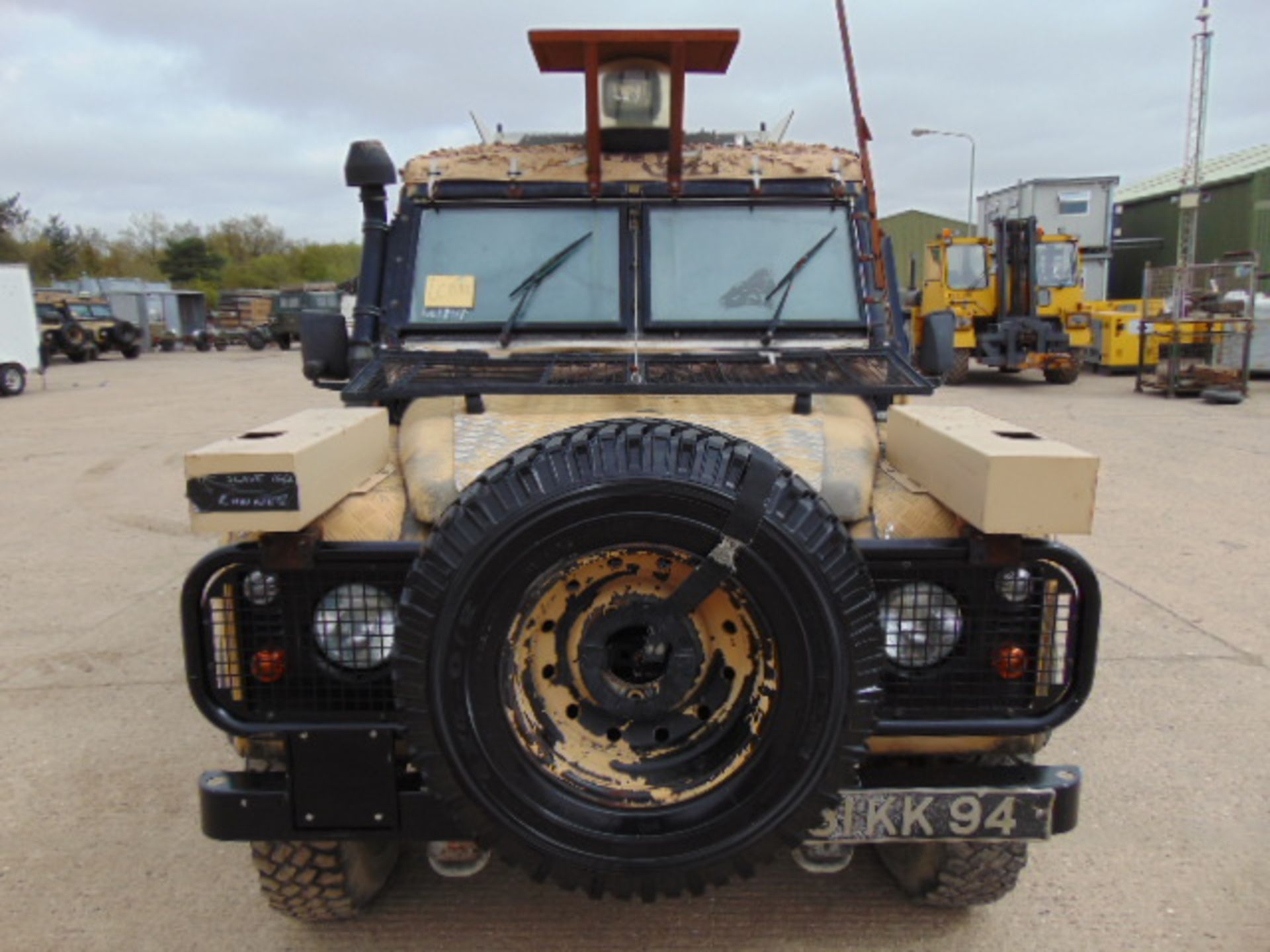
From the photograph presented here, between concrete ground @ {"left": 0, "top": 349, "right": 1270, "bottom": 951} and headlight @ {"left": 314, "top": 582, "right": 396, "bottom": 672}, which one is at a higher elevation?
headlight @ {"left": 314, "top": 582, "right": 396, "bottom": 672}

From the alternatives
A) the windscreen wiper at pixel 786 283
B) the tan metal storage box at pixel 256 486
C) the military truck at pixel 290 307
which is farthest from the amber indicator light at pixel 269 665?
the military truck at pixel 290 307

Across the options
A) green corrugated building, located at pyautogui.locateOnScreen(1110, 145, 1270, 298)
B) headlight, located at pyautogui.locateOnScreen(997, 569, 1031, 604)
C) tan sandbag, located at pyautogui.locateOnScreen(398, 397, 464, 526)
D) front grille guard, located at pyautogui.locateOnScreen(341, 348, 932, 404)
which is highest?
green corrugated building, located at pyautogui.locateOnScreen(1110, 145, 1270, 298)

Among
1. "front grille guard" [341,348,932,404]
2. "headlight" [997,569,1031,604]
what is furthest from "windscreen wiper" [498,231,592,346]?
"headlight" [997,569,1031,604]

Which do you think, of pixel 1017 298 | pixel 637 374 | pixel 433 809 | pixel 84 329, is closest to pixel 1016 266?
pixel 1017 298

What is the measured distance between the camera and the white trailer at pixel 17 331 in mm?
19859

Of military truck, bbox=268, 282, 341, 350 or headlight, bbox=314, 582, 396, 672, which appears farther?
military truck, bbox=268, 282, 341, 350

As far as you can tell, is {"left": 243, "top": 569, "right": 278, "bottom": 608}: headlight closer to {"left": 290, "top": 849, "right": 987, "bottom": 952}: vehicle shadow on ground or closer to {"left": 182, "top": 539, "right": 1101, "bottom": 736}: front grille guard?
{"left": 182, "top": 539, "right": 1101, "bottom": 736}: front grille guard

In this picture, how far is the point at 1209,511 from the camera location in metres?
7.87

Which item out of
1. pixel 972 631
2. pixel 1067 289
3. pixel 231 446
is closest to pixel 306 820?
pixel 231 446

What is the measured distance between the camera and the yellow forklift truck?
17359mm

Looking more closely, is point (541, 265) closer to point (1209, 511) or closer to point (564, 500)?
point (564, 500)

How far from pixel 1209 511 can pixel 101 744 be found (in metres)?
7.82

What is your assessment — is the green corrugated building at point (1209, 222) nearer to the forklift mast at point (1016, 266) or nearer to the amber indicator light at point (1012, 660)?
the forklift mast at point (1016, 266)

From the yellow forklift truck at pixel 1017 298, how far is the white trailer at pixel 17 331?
58.4 ft
